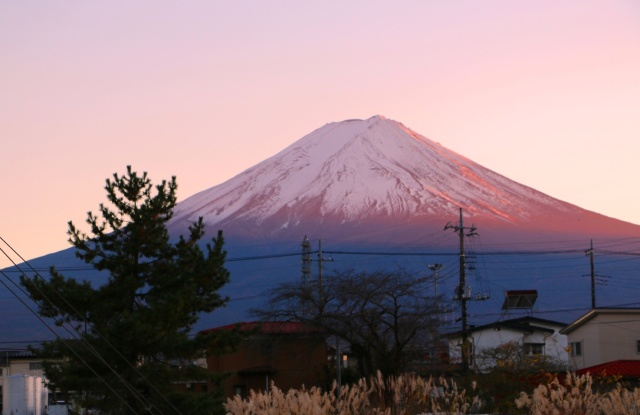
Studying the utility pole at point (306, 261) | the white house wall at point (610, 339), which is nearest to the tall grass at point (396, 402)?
the white house wall at point (610, 339)

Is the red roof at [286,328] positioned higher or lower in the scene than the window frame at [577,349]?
higher

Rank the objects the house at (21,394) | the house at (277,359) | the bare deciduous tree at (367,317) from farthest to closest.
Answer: the house at (21,394)
the house at (277,359)
the bare deciduous tree at (367,317)

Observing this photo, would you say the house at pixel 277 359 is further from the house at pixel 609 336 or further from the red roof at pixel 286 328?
the house at pixel 609 336

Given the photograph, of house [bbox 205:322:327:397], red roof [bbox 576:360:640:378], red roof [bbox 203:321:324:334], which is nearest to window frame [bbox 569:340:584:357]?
red roof [bbox 576:360:640:378]

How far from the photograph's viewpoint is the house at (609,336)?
52.2 meters

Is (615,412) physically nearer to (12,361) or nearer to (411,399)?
(411,399)

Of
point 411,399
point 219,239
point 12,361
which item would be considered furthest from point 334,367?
point 411,399

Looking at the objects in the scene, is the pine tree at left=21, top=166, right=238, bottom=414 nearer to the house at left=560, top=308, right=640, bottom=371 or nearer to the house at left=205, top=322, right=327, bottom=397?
the house at left=205, top=322, right=327, bottom=397

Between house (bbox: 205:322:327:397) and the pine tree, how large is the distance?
16.1 meters

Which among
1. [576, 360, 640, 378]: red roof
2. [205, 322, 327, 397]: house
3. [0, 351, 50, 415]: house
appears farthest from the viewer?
[0, 351, 50, 415]: house

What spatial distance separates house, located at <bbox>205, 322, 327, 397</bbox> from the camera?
162ft

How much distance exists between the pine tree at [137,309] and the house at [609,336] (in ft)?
83.4

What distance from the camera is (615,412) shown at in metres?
14.0

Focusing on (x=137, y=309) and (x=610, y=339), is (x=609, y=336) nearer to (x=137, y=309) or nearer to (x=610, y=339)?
(x=610, y=339)
